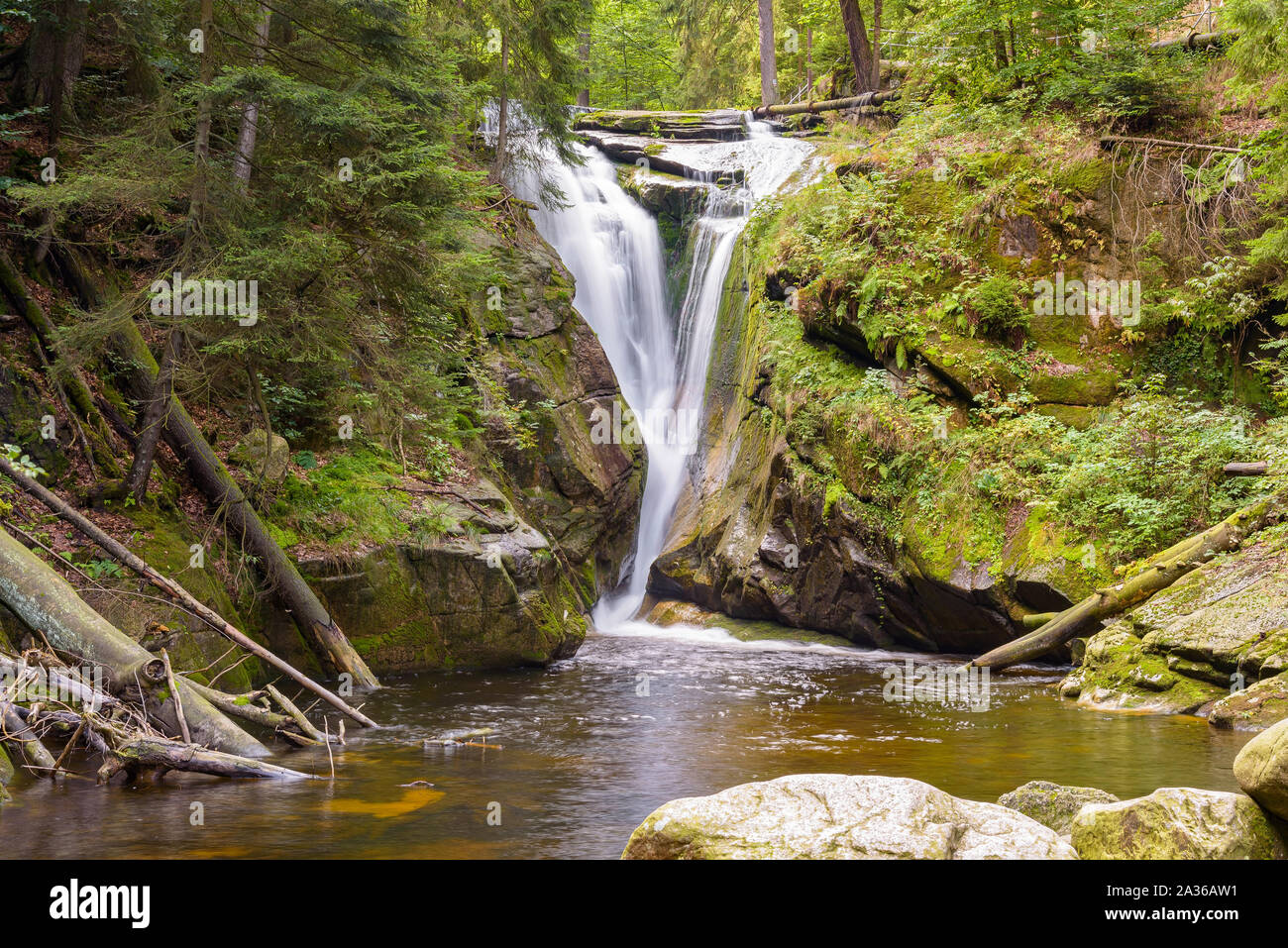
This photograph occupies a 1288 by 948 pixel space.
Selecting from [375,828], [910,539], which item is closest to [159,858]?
[375,828]

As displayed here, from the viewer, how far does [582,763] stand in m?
7.61

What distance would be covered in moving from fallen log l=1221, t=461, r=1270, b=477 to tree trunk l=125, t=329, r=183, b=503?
11.9m

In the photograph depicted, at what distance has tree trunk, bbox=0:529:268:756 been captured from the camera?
7.00 meters

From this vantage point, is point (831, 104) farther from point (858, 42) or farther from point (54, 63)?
point (54, 63)

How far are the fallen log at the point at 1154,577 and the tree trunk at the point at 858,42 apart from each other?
48.4ft

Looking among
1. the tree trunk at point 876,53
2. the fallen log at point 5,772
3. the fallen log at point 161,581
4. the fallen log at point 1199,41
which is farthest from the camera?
the tree trunk at point 876,53

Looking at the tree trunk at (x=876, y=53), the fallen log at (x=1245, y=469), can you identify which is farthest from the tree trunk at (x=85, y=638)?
the tree trunk at (x=876, y=53)

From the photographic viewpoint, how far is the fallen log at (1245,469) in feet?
Answer: 35.3

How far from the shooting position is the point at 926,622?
13.2 meters

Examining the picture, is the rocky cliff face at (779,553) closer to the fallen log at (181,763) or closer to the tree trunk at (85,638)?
the fallen log at (181,763)

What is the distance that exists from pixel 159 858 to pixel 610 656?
8252mm

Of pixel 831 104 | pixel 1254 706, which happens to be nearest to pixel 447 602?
pixel 1254 706
